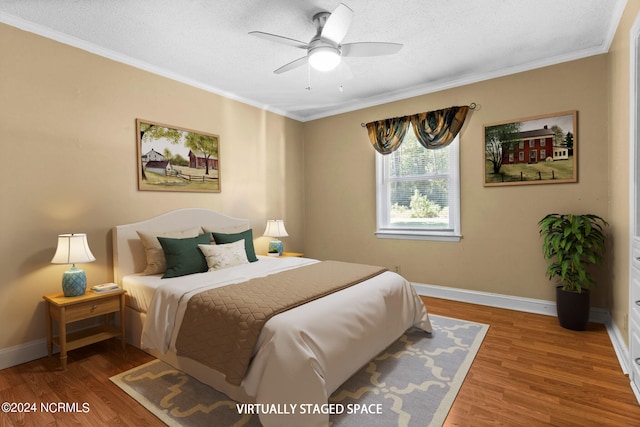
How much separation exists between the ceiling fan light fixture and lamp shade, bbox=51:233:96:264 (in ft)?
7.62

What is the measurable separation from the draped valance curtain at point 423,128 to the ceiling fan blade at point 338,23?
2.15 meters

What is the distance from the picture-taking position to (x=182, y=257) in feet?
9.77

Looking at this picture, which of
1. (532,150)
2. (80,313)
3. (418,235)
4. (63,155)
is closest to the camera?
(80,313)

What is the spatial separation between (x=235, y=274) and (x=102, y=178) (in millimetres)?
1590

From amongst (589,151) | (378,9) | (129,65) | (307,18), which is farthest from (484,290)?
(129,65)

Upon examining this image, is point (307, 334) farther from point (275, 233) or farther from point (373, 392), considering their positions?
point (275, 233)

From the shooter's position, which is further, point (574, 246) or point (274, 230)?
point (274, 230)

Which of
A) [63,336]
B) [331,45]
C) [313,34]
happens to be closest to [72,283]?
[63,336]

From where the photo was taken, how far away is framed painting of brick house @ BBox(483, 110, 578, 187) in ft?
10.9

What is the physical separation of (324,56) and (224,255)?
2.06 meters

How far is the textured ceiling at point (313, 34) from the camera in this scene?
2479mm

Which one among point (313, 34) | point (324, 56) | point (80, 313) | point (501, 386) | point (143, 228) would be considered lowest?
point (501, 386)

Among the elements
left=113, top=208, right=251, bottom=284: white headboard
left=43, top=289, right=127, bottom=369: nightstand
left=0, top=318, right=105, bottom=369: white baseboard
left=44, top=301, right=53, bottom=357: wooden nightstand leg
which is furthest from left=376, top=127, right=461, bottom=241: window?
left=0, top=318, right=105, bottom=369: white baseboard

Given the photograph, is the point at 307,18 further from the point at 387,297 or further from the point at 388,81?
the point at 387,297
